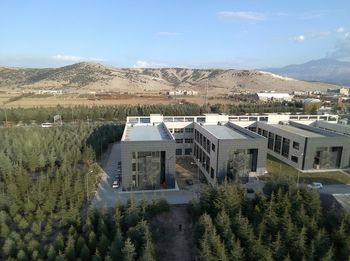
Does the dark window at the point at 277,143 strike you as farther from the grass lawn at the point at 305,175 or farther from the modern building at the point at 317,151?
the grass lawn at the point at 305,175

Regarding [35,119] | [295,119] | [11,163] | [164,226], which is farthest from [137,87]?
[164,226]

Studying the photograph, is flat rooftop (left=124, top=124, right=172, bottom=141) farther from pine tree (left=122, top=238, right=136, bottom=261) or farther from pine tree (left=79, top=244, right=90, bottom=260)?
pine tree (left=122, top=238, right=136, bottom=261)

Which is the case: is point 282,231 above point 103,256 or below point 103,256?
above

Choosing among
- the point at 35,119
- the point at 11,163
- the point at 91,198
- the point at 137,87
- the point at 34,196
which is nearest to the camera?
the point at 34,196

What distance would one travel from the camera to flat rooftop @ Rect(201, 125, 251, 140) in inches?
1675

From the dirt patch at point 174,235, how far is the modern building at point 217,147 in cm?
627

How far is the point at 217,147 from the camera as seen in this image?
3750 cm

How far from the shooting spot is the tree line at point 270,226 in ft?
73.9

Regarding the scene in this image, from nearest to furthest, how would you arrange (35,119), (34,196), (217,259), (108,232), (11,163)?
(217,259), (108,232), (34,196), (11,163), (35,119)

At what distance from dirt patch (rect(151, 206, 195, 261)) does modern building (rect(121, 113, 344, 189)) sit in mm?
6269

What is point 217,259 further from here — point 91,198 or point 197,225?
point 91,198

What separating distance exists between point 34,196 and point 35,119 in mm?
56469

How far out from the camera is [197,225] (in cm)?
2711

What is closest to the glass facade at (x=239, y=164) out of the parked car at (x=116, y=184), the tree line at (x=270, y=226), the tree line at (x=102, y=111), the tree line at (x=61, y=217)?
the tree line at (x=270, y=226)
